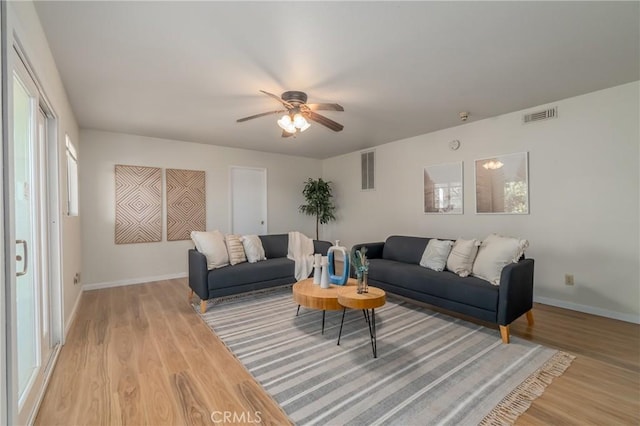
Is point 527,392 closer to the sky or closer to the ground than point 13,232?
closer to the ground

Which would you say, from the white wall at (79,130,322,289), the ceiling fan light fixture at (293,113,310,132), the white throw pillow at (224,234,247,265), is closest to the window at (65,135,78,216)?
the white wall at (79,130,322,289)

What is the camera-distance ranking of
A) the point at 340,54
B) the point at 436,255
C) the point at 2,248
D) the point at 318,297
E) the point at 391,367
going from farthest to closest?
the point at 436,255 → the point at 318,297 → the point at 340,54 → the point at 391,367 → the point at 2,248

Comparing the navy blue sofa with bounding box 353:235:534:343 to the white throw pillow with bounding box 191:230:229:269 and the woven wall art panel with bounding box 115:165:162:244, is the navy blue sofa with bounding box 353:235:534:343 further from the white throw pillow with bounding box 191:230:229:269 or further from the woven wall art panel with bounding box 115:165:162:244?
the woven wall art panel with bounding box 115:165:162:244

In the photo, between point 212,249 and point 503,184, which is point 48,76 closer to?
point 212,249

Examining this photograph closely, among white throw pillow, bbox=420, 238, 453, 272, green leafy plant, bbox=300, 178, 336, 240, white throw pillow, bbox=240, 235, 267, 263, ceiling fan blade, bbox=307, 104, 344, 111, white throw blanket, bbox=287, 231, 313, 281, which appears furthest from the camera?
green leafy plant, bbox=300, 178, 336, 240

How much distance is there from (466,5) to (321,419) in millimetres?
2641

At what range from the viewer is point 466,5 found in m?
1.75

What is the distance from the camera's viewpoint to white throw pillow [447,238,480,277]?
3.05m

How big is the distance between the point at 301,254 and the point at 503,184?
2976 mm

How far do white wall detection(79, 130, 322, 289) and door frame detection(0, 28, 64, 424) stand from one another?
2152 mm

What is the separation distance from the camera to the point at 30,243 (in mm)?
→ 1958

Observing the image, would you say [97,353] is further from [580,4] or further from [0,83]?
[580,4]

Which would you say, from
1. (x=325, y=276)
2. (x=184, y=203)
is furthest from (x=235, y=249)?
(x=184, y=203)

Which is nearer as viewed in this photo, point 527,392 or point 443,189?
point 527,392
